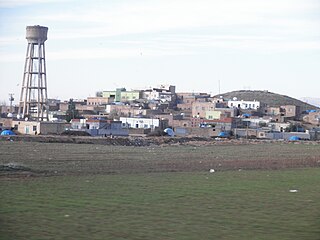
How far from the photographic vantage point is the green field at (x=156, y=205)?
12.9 meters

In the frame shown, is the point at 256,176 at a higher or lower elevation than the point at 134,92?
lower

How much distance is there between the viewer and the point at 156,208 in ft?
51.5

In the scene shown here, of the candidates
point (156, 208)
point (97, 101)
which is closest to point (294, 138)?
point (97, 101)

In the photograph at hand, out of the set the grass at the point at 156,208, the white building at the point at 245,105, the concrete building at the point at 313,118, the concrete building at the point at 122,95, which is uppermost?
the concrete building at the point at 122,95

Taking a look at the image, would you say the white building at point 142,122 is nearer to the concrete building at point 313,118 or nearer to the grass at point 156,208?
the concrete building at point 313,118

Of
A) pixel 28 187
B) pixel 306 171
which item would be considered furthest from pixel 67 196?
pixel 306 171

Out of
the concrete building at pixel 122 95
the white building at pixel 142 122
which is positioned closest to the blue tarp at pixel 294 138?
the white building at pixel 142 122

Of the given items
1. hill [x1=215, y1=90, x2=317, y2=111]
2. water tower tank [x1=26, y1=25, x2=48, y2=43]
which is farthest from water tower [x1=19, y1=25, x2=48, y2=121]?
hill [x1=215, y1=90, x2=317, y2=111]

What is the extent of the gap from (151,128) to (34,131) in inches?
513

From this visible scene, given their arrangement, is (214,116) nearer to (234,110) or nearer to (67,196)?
(234,110)

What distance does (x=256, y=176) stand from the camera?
2497 cm

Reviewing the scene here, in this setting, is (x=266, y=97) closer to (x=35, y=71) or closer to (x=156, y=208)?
(x=35, y=71)

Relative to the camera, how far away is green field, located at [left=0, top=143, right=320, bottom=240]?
1288 cm

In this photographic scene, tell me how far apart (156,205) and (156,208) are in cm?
48
